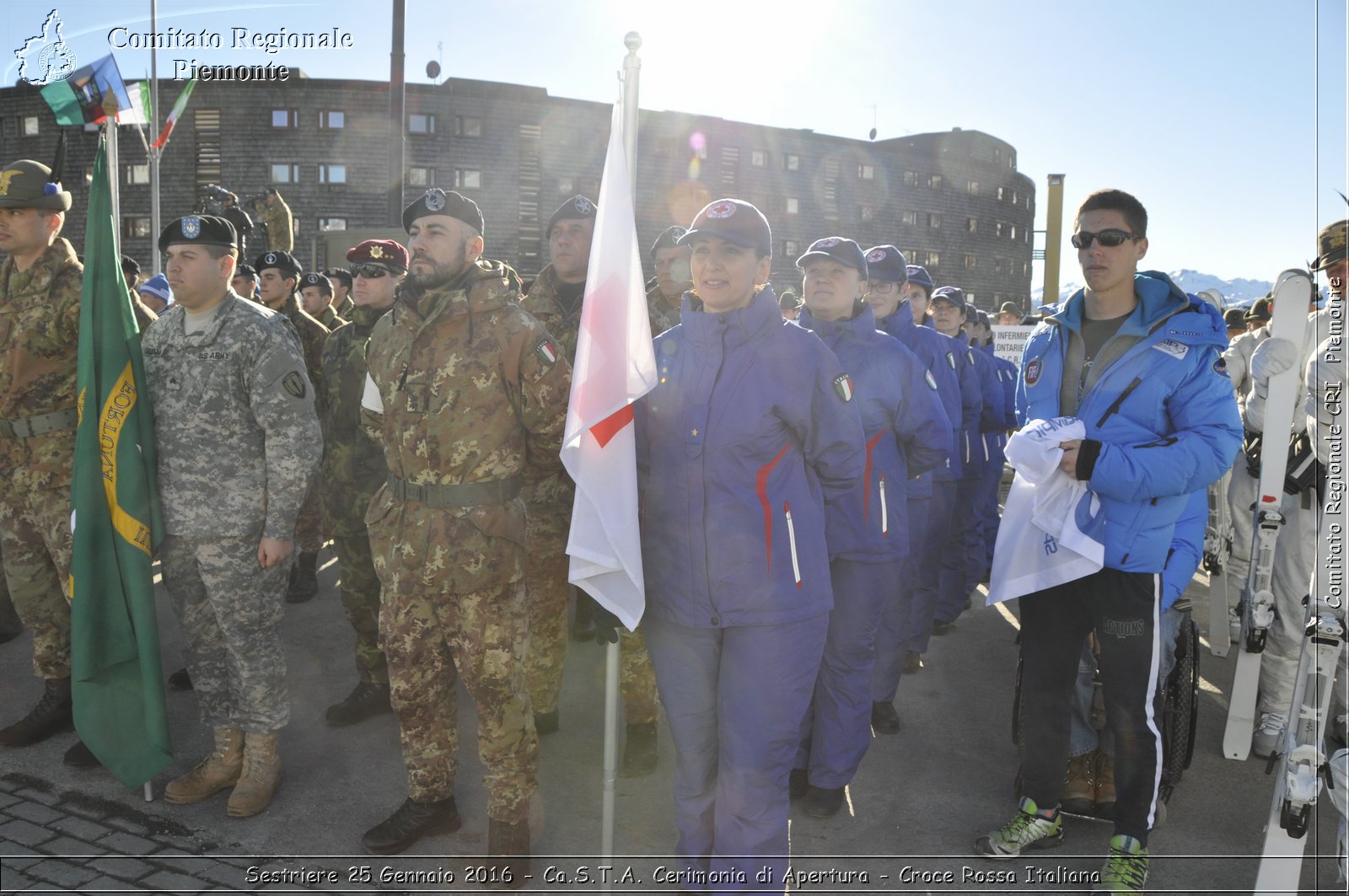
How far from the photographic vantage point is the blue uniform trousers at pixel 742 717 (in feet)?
9.54

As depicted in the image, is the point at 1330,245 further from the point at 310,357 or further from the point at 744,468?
the point at 310,357

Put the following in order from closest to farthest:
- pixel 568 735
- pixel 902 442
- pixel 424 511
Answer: pixel 424 511, pixel 902 442, pixel 568 735

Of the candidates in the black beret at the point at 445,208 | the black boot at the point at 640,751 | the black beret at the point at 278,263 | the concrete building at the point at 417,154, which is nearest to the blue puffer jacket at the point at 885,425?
the black boot at the point at 640,751

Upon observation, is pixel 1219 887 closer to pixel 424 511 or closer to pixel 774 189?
pixel 424 511

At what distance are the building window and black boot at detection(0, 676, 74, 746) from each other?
38.1m

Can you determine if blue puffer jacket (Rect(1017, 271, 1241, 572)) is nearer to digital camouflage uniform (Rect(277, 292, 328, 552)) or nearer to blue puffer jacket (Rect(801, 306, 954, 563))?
blue puffer jacket (Rect(801, 306, 954, 563))

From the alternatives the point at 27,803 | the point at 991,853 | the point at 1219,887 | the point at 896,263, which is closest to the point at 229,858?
the point at 27,803

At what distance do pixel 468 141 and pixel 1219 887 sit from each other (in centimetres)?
3756

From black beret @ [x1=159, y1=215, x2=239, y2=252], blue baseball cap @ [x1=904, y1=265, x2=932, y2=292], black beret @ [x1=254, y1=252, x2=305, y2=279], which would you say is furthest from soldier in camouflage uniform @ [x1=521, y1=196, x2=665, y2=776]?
black beret @ [x1=254, y1=252, x2=305, y2=279]

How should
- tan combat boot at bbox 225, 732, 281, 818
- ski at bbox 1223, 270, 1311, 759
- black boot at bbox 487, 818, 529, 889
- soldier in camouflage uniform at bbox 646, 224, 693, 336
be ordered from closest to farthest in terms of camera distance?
1. black boot at bbox 487, 818, 529, 889
2. tan combat boot at bbox 225, 732, 281, 818
3. ski at bbox 1223, 270, 1311, 759
4. soldier in camouflage uniform at bbox 646, 224, 693, 336

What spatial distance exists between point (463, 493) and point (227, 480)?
116cm

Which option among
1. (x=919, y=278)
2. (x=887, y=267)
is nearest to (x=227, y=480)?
(x=887, y=267)

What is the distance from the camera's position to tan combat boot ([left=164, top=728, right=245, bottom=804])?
3770mm

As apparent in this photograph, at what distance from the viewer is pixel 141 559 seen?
3.70 m
